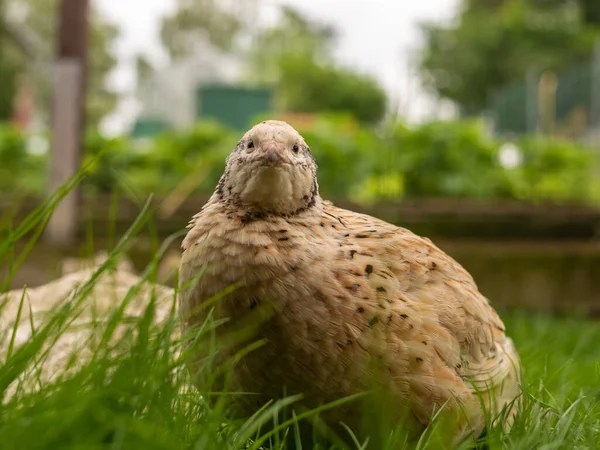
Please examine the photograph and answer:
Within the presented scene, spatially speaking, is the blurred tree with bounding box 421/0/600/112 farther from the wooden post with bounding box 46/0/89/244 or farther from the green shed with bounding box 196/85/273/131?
the wooden post with bounding box 46/0/89/244

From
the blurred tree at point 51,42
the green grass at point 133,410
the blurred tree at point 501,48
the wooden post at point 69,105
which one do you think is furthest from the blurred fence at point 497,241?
the blurred tree at point 501,48

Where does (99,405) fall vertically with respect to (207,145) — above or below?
below

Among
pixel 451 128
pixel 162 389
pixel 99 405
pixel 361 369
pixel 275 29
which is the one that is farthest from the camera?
pixel 275 29

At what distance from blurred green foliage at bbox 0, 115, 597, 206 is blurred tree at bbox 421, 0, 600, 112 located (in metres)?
29.3

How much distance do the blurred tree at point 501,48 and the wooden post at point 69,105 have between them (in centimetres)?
3098

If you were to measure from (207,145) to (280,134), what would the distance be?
480 centimetres

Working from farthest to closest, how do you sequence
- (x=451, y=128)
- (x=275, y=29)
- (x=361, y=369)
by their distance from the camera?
(x=275, y=29), (x=451, y=128), (x=361, y=369)

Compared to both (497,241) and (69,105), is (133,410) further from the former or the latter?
(497,241)

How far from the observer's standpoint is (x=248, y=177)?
1869 millimetres

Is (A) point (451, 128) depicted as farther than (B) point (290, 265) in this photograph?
Yes

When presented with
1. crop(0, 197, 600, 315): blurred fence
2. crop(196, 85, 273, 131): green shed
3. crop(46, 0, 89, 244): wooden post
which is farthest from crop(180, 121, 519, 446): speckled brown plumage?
crop(196, 85, 273, 131): green shed

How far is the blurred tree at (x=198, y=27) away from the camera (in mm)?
22547

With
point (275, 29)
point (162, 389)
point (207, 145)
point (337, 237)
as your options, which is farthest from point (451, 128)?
point (275, 29)

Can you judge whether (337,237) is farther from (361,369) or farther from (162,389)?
(162,389)
